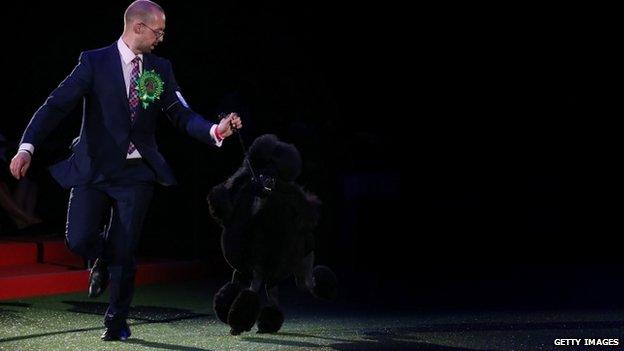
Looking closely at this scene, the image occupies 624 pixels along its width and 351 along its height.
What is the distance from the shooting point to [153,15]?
5.22m

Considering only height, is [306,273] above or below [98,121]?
below

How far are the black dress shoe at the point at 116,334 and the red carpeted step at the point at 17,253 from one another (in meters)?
3.34

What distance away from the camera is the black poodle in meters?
5.77

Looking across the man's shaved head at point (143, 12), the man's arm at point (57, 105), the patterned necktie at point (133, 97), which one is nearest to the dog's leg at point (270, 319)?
the patterned necktie at point (133, 97)

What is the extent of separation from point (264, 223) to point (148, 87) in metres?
0.98

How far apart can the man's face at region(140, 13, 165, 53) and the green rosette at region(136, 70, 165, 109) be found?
5.5 inches

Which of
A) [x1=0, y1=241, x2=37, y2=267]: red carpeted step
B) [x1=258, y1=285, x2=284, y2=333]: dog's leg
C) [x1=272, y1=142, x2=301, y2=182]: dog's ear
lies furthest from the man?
[x1=0, y1=241, x2=37, y2=267]: red carpeted step

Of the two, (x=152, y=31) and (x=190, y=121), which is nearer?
(x=152, y=31)

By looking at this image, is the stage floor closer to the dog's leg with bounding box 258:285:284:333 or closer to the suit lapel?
the dog's leg with bounding box 258:285:284:333

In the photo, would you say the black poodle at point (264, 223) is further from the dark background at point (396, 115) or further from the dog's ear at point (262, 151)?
the dark background at point (396, 115)

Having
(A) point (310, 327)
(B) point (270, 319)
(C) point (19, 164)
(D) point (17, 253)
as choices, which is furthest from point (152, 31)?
(D) point (17, 253)

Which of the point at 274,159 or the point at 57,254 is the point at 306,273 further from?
the point at 57,254

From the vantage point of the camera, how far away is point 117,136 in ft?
17.3

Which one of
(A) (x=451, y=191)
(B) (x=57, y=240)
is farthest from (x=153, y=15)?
(A) (x=451, y=191)
